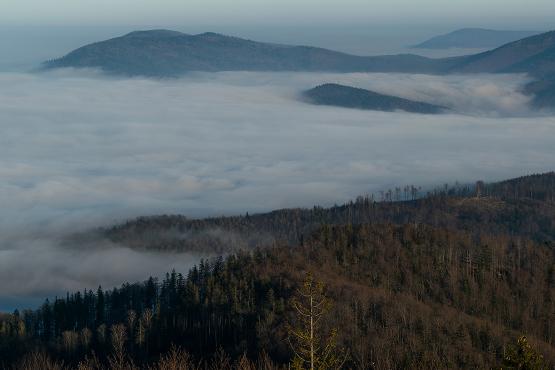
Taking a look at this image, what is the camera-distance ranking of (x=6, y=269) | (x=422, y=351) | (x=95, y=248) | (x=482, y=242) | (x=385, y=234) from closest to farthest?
(x=422, y=351) → (x=385, y=234) → (x=482, y=242) → (x=6, y=269) → (x=95, y=248)

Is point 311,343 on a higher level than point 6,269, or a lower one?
higher

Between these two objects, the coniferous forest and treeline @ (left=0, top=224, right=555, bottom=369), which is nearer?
the coniferous forest

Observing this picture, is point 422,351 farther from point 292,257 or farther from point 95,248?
point 95,248

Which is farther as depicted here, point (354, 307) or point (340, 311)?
point (354, 307)

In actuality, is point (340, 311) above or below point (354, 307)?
below

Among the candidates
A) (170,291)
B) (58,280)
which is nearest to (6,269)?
(58,280)

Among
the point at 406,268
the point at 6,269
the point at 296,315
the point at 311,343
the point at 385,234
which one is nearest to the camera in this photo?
the point at 311,343

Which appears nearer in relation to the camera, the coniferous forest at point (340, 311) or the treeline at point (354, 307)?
the coniferous forest at point (340, 311)

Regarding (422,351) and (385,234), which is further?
(385,234)
